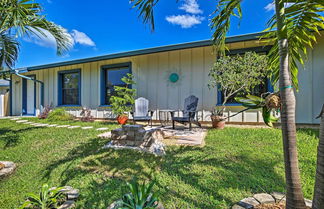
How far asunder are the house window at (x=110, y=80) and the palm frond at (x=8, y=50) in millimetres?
3010

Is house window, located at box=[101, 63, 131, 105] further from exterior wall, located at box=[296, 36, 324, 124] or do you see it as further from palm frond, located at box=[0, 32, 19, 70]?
exterior wall, located at box=[296, 36, 324, 124]

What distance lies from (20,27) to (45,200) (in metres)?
2.88

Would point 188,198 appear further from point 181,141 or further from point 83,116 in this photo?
point 83,116

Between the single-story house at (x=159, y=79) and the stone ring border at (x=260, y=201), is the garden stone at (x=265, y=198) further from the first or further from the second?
the single-story house at (x=159, y=79)

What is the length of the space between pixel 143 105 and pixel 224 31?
148 inches

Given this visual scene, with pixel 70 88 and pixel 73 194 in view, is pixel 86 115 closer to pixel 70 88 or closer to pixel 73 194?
pixel 70 88

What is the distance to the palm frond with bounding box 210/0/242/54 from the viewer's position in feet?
5.59

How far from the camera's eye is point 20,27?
2.71 meters

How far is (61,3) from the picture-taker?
721cm

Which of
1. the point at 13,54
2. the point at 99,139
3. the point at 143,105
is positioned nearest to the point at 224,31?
the point at 99,139

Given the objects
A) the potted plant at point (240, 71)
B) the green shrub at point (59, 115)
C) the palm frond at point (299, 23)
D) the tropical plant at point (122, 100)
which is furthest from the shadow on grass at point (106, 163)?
the green shrub at point (59, 115)

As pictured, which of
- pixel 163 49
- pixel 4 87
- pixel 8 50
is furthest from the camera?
pixel 4 87

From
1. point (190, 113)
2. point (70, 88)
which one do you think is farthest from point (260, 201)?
point (70, 88)

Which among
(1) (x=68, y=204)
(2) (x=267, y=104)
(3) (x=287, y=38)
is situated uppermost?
(3) (x=287, y=38)
